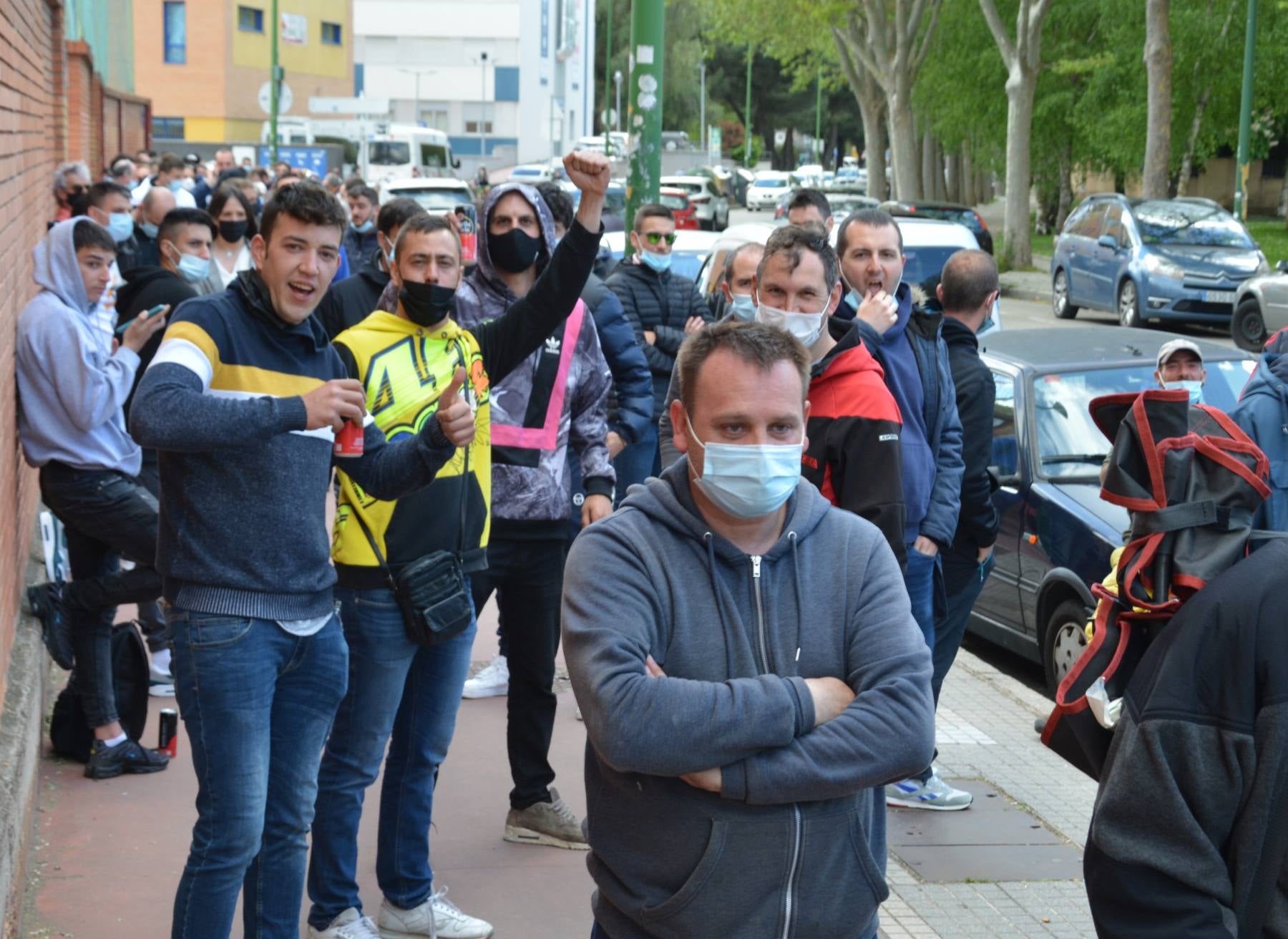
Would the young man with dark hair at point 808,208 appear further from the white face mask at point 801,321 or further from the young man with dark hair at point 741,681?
the young man with dark hair at point 741,681

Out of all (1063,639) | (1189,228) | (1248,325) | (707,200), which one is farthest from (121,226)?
(707,200)

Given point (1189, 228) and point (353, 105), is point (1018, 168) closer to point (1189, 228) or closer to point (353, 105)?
point (1189, 228)

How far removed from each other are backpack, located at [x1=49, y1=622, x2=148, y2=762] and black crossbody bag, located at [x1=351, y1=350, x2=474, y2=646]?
220 cm

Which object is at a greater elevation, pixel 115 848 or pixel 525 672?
pixel 525 672

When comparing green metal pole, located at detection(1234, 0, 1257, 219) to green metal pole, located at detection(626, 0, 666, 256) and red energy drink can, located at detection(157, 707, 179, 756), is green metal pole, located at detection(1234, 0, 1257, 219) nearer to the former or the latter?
green metal pole, located at detection(626, 0, 666, 256)

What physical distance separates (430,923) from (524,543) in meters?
1.21

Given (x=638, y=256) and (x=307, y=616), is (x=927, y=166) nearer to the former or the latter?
(x=638, y=256)

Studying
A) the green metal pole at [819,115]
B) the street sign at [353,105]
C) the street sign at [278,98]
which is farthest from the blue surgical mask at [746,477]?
the green metal pole at [819,115]

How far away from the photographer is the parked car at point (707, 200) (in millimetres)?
49344

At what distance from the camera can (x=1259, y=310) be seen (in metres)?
20.6

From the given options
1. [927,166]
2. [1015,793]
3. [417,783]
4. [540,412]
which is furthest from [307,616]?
[927,166]

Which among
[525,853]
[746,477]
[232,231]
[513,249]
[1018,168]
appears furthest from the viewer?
[1018,168]

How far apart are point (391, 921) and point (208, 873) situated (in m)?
1.07

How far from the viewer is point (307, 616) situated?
3748 mm
